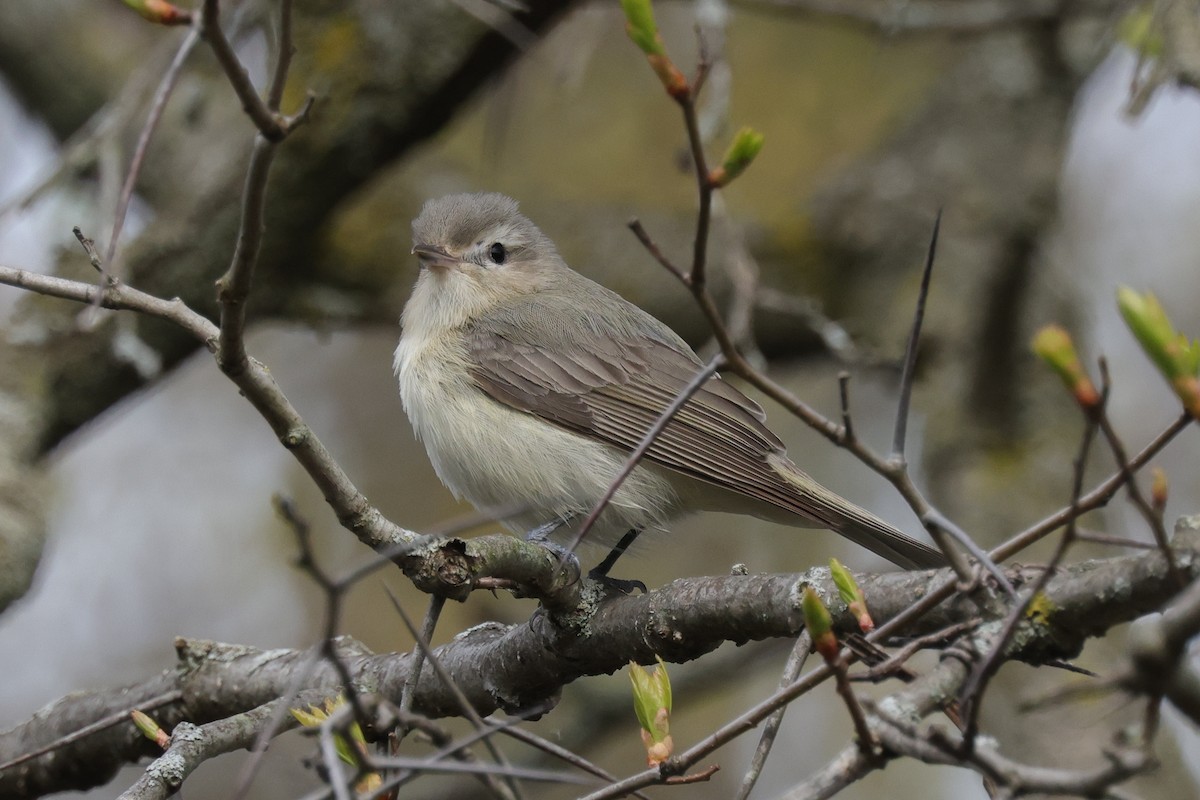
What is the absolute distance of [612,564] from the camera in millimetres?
4270

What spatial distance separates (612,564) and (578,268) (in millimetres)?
2518

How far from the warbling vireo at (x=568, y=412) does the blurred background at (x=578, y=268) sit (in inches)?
17.1

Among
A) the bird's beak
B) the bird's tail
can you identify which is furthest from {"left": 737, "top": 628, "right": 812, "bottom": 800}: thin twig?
the bird's beak

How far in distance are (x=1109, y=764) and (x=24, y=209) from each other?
3.99m

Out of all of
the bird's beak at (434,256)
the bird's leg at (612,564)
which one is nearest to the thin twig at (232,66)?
the bird's leg at (612,564)

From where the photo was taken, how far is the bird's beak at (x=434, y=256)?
15.9 ft

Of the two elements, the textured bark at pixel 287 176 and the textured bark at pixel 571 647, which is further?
the textured bark at pixel 287 176

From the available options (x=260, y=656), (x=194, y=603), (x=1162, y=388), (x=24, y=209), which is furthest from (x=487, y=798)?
(x=1162, y=388)

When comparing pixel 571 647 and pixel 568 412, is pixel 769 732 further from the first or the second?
pixel 568 412

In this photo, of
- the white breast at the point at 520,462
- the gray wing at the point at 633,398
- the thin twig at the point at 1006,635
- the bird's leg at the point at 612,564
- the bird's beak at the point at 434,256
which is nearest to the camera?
the thin twig at the point at 1006,635

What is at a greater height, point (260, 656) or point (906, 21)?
point (906, 21)

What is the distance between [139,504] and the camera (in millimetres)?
9969

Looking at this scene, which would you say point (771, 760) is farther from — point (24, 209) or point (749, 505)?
point (24, 209)

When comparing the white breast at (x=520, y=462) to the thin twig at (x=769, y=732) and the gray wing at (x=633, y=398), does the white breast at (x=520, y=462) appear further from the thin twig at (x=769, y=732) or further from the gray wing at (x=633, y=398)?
the thin twig at (x=769, y=732)
